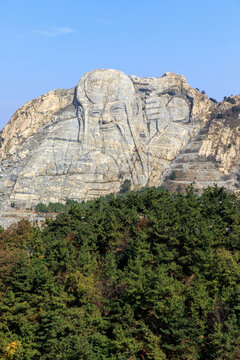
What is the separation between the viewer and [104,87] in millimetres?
129250

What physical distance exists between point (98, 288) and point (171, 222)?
1084 cm

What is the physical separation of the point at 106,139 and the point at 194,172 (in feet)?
80.6

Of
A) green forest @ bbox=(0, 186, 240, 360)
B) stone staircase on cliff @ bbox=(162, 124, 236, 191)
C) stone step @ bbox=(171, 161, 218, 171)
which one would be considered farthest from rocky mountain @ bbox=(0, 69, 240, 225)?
green forest @ bbox=(0, 186, 240, 360)

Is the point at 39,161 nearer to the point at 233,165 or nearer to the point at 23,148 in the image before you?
the point at 23,148

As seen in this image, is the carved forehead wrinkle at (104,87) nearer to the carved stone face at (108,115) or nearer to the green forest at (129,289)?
the carved stone face at (108,115)

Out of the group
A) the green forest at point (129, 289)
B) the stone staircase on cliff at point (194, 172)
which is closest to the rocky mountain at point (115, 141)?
the stone staircase on cliff at point (194, 172)

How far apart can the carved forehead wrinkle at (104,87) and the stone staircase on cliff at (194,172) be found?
69.3 feet

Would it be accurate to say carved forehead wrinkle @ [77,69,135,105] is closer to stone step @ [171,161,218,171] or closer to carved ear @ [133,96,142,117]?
carved ear @ [133,96,142,117]

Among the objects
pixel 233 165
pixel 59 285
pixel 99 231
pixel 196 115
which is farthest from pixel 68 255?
pixel 196 115

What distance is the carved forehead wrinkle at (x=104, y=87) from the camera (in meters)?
128

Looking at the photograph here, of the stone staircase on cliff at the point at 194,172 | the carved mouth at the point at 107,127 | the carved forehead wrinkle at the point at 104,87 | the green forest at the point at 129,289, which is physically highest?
the carved forehead wrinkle at the point at 104,87

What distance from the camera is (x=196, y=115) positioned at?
13462 cm

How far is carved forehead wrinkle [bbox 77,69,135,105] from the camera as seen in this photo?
128 metres

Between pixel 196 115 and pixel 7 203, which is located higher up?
pixel 196 115
